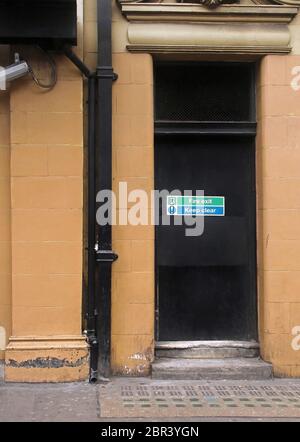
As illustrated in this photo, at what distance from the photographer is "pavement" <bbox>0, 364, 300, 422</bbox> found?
522cm

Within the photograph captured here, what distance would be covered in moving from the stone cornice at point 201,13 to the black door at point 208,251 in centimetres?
116

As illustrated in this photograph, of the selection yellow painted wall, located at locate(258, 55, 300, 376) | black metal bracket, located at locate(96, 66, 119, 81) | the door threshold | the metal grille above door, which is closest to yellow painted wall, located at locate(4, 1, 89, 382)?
black metal bracket, located at locate(96, 66, 119, 81)

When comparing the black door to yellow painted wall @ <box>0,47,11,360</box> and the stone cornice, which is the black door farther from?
yellow painted wall @ <box>0,47,11,360</box>

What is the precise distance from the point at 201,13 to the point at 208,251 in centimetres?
264

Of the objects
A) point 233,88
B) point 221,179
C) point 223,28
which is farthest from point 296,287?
point 223,28

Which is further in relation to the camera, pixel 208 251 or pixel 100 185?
pixel 208 251

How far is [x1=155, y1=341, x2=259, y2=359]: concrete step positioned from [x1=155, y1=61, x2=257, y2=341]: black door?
0.36ft

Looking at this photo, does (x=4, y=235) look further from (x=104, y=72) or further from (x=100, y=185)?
(x=104, y=72)

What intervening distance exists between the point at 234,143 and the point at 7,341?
338cm

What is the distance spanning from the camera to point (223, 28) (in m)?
6.53

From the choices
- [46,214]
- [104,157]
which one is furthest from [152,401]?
[104,157]

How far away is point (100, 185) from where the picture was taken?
639 cm

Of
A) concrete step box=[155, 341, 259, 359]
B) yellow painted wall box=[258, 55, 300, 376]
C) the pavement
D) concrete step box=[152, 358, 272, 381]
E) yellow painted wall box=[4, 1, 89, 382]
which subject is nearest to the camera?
the pavement

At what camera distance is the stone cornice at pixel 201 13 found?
Result: 6434 millimetres
